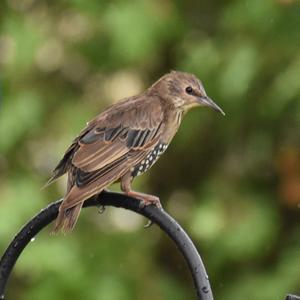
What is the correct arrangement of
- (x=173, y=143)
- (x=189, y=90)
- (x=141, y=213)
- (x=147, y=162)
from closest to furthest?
(x=141, y=213) < (x=147, y=162) < (x=189, y=90) < (x=173, y=143)

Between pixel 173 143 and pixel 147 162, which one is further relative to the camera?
pixel 173 143

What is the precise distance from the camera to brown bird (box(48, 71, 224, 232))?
304 cm

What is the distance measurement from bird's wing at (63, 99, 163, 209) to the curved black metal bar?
84mm

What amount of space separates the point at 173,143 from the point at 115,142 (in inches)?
84.7

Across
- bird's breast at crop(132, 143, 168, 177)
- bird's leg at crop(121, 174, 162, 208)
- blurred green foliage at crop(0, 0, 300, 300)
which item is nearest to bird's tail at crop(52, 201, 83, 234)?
bird's leg at crop(121, 174, 162, 208)

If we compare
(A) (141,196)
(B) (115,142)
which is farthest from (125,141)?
(A) (141,196)

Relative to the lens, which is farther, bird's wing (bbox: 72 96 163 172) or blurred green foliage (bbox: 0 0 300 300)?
blurred green foliage (bbox: 0 0 300 300)

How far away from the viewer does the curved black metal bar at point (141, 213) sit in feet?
8.92

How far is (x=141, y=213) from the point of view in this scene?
2.89m

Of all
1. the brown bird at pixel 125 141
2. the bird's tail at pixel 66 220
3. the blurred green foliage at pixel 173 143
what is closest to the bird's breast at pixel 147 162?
the brown bird at pixel 125 141

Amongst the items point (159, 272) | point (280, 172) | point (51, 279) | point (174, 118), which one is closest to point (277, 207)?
point (280, 172)

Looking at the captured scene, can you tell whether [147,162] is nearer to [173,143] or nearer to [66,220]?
[66,220]

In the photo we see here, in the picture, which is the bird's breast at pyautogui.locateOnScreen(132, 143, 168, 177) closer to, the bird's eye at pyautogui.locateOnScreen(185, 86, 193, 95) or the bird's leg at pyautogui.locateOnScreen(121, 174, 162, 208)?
the bird's leg at pyautogui.locateOnScreen(121, 174, 162, 208)

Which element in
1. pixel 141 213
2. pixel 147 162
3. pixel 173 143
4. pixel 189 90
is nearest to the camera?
pixel 141 213
